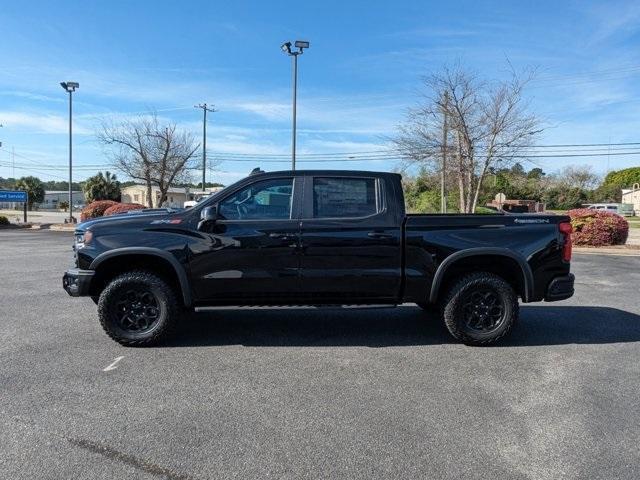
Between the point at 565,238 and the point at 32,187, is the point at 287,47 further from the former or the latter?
the point at 32,187

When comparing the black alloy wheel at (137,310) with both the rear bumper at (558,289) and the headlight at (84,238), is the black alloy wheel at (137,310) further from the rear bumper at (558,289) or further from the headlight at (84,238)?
the rear bumper at (558,289)

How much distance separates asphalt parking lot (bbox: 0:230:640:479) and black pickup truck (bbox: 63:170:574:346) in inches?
19.2

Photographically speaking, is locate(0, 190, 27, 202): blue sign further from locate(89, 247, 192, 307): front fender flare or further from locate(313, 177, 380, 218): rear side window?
locate(313, 177, 380, 218): rear side window

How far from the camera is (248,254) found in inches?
210

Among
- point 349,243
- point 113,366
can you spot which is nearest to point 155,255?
point 113,366

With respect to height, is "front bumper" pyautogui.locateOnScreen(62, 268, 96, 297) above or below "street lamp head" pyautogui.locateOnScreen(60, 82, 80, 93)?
below

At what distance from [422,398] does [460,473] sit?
1097 millimetres

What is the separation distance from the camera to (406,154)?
76.6ft

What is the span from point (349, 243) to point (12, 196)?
109 ft

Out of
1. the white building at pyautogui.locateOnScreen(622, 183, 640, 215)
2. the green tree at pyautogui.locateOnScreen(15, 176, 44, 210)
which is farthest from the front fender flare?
the white building at pyautogui.locateOnScreen(622, 183, 640, 215)

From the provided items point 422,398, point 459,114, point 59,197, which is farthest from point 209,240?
point 59,197

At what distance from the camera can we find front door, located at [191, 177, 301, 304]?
210 inches

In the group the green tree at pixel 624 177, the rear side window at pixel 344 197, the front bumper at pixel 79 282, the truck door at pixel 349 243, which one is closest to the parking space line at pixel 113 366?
the front bumper at pixel 79 282

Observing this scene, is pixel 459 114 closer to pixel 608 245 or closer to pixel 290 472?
pixel 608 245
